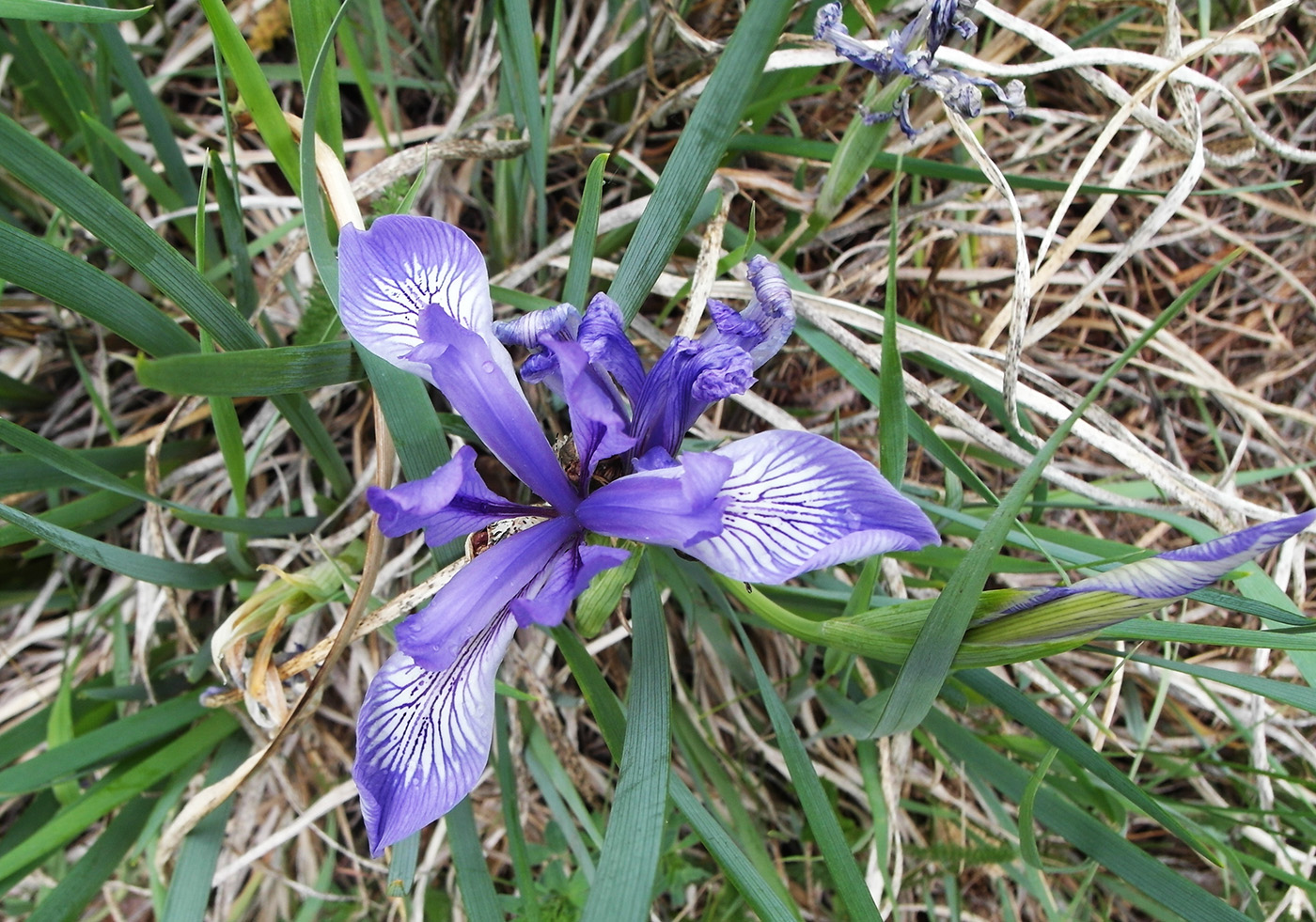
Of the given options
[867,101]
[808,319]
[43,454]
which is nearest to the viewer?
[43,454]

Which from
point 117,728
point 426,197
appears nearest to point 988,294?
point 426,197

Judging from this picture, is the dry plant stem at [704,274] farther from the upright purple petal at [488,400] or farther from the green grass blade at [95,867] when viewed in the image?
the green grass blade at [95,867]

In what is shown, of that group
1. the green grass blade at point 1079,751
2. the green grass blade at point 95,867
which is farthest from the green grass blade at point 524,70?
the green grass blade at point 95,867

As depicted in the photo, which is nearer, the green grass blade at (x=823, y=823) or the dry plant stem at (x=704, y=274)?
the green grass blade at (x=823, y=823)

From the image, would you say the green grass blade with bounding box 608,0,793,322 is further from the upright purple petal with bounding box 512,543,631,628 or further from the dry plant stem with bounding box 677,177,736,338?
the upright purple petal with bounding box 512,543,631,628

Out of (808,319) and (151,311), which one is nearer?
(151,311)

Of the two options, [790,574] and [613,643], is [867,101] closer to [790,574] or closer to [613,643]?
[790,574]

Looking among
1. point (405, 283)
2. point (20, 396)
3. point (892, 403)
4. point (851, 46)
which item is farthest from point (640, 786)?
point (20, 396)
